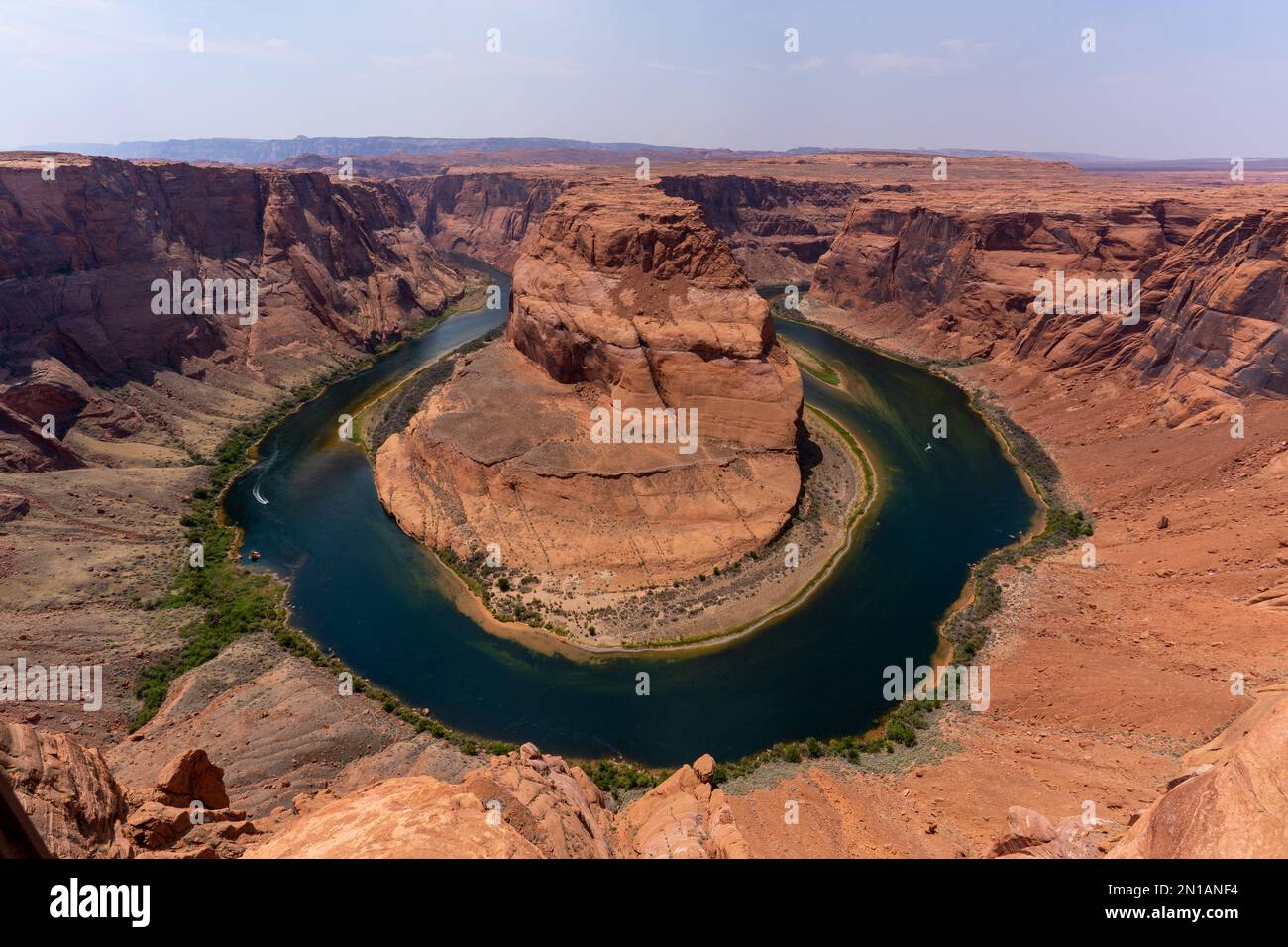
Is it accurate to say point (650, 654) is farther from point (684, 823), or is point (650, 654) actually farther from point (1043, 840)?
point (1043, 840)

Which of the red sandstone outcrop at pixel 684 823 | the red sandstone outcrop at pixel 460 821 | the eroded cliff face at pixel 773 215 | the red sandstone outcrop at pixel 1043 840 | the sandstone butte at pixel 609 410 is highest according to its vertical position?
the eroded cliff face at pixel 773 215

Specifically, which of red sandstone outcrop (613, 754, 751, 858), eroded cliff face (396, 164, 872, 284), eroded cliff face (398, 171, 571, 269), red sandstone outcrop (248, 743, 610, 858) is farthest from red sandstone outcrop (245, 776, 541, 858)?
eroded cliff face (398, 171, 571, 269)

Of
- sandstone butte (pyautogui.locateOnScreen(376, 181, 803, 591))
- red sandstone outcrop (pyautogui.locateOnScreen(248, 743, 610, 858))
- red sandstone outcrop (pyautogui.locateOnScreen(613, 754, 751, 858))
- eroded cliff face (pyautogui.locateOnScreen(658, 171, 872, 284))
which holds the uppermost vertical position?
eroded cliff face (pyautogui.locateOnScreen(658, 171, 872, 284))

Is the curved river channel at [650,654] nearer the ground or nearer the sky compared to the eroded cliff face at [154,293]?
nearer the ground

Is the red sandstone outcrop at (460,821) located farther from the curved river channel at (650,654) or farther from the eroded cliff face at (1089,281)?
the eroded cliff face at (1089,281)

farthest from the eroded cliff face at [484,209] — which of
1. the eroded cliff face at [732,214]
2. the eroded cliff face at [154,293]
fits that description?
the eroded cliff face at [154,293]

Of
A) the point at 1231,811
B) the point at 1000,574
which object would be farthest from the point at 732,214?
the point at 1231,811

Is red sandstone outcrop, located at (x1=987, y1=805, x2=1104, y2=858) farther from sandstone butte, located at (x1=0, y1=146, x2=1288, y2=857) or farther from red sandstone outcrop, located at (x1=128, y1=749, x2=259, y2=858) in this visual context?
red sandstone outcrop, located at (x1=128, y1=749, x2=259, y2=858)

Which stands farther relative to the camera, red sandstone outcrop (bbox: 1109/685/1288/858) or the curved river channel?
the curved river channel
